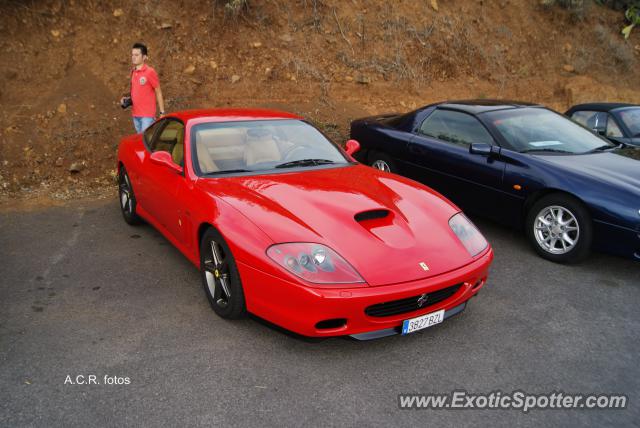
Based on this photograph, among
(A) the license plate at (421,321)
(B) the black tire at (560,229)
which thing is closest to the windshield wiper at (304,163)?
(A) the license plate at (421,321)

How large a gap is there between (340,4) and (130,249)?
355 inches

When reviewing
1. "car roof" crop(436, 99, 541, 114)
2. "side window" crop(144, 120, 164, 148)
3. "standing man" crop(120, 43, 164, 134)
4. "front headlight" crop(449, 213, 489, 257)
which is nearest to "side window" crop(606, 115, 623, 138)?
"car roof" crop(436, 99, 541, 114)

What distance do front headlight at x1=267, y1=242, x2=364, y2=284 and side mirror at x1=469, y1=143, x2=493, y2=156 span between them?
284cm

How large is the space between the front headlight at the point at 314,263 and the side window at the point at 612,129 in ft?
18.8

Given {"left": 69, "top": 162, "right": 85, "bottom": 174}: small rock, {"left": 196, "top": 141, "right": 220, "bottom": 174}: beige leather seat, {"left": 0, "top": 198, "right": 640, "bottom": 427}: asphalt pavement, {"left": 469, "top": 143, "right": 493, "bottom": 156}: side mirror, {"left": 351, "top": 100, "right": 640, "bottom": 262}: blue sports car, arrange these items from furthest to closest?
{"left": 69, "top": 162, "right": 85, "bottom": 174}: small rock < {"left": 469, "top": 143, "right": 493, "bottom": 156}: side mirror < {"left": 351, "top": 100, "right": 640, "bottom": 262}: blue sports car < {"left": 196, "top": 141, "right": 220, "bottom": 174}: beige leather seat < {"left": 0, "top": 198, "right": 640, "bottom": 427}: asphalt pavement

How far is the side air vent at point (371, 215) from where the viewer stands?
137 inches

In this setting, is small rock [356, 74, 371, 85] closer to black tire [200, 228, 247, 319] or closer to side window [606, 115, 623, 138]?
side window [606, 115, 623, 138]

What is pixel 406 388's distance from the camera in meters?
2.95

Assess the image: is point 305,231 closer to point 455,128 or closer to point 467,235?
point 467,235

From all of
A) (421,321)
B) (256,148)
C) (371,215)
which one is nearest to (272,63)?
(256,148)

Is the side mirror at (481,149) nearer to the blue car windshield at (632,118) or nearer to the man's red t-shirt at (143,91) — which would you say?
the blue car windshield at (632,118)

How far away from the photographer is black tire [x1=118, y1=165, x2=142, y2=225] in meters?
5.50

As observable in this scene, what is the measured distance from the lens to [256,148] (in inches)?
171

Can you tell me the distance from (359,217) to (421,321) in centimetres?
79
